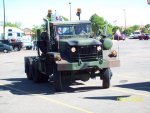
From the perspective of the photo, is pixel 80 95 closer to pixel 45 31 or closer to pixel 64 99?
pixel 64 99

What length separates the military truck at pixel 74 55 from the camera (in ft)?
45.7

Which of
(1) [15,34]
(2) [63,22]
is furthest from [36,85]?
(1) [15,34]

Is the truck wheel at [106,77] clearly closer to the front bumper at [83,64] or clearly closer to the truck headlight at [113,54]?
the front bumper at [83,64]

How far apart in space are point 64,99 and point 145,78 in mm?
5762

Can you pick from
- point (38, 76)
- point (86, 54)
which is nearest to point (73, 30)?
point (86, 54)

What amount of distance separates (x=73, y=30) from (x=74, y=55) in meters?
1.84

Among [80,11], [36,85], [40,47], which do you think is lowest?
[36,85]

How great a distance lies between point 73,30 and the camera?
15.5 meters

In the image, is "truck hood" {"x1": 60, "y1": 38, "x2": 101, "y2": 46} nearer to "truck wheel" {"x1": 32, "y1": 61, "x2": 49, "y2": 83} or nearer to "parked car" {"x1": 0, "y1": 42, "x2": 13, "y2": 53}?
"truck wheel" {"x1": 32, "y1": 61, "x2": 49, "y2": 83}

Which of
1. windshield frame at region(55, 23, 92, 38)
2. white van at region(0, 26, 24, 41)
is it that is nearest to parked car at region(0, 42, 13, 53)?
white van at region(0, 26, 24, 41)

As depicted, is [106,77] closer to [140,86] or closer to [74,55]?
[140,86]

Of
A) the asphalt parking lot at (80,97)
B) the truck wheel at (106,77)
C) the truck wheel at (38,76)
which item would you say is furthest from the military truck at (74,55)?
the truck wheel at (38,76)

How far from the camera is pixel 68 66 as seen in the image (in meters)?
13.6

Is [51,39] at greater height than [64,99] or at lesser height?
greater
